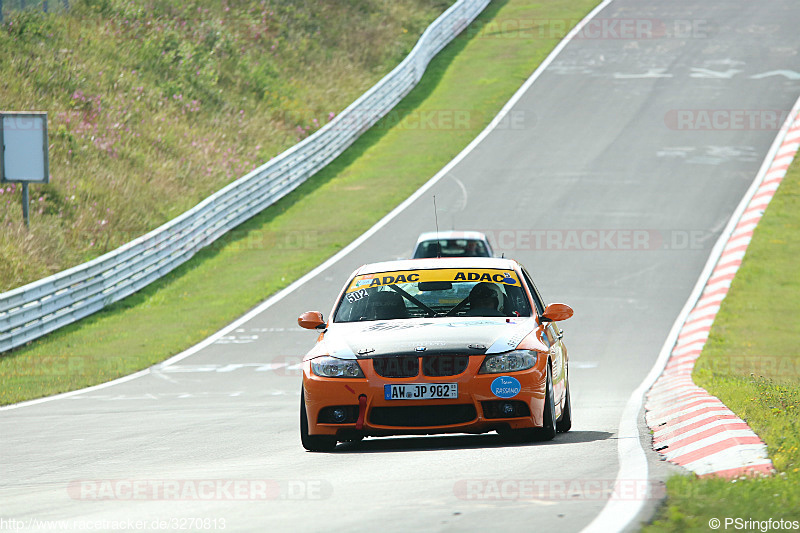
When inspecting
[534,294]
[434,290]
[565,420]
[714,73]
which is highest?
[714,73]

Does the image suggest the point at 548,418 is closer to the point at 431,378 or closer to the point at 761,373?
the point at 431,378

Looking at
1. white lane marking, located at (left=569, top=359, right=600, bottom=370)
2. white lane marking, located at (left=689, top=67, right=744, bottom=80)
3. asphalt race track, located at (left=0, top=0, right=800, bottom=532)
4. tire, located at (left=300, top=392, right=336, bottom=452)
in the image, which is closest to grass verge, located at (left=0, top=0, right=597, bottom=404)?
asphalt race track, located at (left=0, top=0, right=800, bottom=532)

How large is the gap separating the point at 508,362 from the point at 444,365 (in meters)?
0.48

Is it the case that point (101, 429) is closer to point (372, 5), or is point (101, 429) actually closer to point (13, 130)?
point (13, 130)

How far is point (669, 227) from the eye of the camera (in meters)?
26.0

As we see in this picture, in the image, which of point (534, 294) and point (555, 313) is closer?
point (555, 313)

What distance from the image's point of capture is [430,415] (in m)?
8.34

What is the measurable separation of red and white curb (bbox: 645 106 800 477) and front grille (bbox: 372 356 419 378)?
1849 mm

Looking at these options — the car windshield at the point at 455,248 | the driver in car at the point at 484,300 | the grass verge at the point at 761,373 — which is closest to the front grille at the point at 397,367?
the driver in car at the point at 484,300

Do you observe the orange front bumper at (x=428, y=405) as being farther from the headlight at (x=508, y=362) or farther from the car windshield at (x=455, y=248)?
the car windshield at (x=455, y=248)

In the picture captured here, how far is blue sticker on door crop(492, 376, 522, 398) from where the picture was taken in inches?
330

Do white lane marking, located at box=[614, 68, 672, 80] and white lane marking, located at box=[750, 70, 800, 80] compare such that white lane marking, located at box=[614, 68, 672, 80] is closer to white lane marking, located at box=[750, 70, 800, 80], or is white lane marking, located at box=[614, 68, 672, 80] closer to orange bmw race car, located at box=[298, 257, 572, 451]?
white lane marking, located at box=[750, 70, 800, 80]

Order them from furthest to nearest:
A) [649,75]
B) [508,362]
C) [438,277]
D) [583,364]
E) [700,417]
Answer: [649,75] < [583,364] < [438,277] < [700,417] < [508,362]

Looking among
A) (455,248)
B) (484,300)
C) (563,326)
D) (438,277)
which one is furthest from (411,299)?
(455,248)
